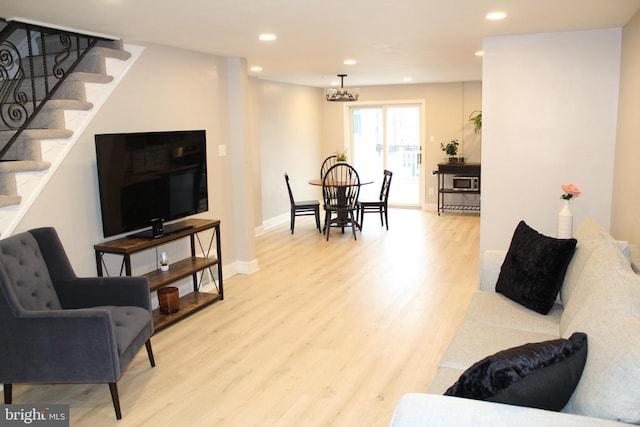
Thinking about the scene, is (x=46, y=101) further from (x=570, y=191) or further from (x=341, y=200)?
(x=341, y=200)

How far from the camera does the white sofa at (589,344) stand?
1648 millimetres

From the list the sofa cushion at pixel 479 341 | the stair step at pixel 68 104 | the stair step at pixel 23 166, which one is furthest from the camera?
the stair step at pixel 68 104

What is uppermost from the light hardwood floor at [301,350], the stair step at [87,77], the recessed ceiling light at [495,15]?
the recessed ceiling light at [495,15]

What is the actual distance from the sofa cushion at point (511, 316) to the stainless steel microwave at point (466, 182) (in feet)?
19.6

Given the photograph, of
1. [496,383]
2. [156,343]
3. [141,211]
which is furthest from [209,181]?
[496,383]

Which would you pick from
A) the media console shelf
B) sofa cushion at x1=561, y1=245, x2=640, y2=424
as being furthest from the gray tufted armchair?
sofa cushion at x1=561, y1=245, x2=640, y2=424

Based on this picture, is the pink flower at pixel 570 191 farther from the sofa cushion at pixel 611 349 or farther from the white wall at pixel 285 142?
the white wall at pixel 285 142

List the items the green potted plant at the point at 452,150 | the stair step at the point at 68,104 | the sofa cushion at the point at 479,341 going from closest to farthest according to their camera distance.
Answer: the sofa cushion at the point at 479,341 < the stair step at the point at 68,104 < the green potted plant at the point at 452,150

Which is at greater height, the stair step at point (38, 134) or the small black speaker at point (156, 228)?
the stair step at point (38, 134)

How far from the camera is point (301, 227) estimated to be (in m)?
8.35

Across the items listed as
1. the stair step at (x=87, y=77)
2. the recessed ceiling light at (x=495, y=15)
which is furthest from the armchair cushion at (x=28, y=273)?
the recessed ceiling light at (x=495, y=15)

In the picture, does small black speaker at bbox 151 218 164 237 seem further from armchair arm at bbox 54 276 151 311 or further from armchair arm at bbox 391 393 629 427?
armchair arm at bbox 391 393 629 427

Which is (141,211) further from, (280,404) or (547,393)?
(547,393)

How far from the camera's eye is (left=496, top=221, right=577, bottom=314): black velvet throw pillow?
3010mm
